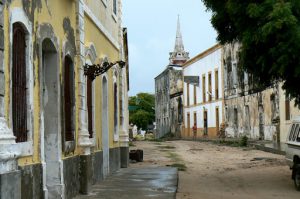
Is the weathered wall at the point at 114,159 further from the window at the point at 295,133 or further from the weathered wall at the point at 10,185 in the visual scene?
the weathered wall at the point at 10,185

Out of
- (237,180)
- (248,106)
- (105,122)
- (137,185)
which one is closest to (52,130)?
(137,185)

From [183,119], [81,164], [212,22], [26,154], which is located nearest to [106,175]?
[81,164]

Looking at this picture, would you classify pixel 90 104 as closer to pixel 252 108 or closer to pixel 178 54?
pixel 252 108

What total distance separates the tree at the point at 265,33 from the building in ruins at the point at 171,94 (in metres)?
52.2

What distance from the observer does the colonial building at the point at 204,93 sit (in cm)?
5150

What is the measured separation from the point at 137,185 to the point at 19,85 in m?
6.80

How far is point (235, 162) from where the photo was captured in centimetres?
2458

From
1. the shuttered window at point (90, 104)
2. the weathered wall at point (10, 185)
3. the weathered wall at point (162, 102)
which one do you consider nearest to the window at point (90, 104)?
the shuttered window at point (90, 104)

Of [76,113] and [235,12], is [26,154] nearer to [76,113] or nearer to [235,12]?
[76,113]

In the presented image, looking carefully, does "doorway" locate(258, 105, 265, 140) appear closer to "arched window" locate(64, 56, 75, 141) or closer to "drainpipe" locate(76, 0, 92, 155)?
"drainpipe" locate(76, 0, 92, 155)

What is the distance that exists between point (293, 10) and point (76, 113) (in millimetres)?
5371

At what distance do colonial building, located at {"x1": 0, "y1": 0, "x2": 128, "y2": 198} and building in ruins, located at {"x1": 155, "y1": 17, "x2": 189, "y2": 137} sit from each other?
52119 millimetres

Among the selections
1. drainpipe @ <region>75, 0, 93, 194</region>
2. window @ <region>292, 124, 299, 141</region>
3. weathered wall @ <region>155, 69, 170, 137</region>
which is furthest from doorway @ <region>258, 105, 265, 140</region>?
weathered wall @ <region>155, 69, 170, 137</region>

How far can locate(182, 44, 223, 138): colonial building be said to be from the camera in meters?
51.5
